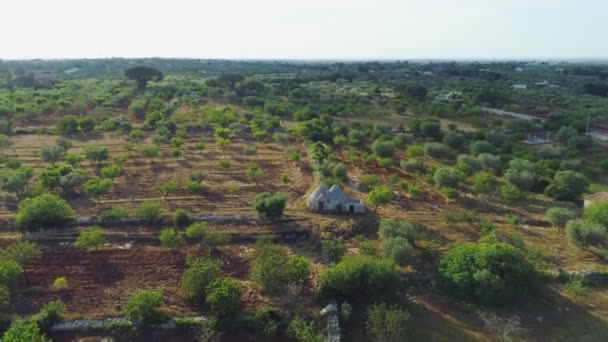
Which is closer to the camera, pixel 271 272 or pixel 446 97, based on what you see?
pixel 271 272

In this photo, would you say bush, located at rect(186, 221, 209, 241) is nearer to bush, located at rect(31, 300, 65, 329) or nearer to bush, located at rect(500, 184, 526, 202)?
bush, located at rect(31, 300, 65, 329)

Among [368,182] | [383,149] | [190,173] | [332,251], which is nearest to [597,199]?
[368,182]

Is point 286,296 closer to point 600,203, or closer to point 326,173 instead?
point 326,173

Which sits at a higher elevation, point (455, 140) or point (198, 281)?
point (455, 140)

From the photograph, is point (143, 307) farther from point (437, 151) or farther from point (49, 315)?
point (437, 151)

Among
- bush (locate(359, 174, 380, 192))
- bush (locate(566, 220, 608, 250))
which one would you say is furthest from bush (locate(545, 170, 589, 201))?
bush (locate(359, 174, 380, 192))

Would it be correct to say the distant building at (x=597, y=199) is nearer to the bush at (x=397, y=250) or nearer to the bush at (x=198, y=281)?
Answer: the bush at (x=397, y=250)
